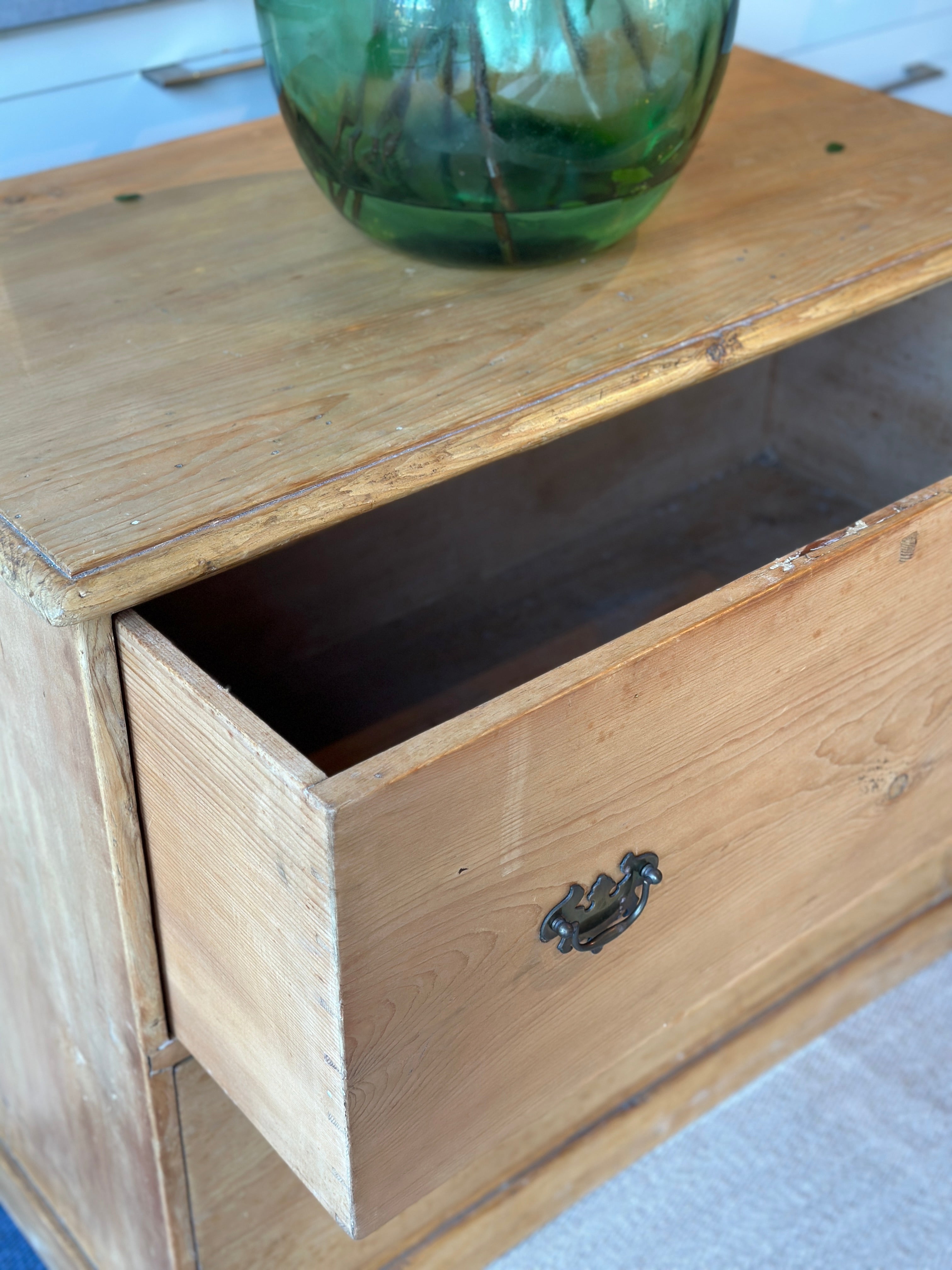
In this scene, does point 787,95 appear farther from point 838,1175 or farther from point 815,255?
point 838,1175

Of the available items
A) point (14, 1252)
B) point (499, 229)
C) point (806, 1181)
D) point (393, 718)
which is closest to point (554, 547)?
point (393, 718)

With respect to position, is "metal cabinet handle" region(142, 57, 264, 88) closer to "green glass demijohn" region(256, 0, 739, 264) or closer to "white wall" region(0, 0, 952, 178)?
"white wall" region(0, 0, 952, 178)

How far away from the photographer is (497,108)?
1.85 ft

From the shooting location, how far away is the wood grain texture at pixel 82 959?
49cm

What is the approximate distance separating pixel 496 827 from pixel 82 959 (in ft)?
0.80

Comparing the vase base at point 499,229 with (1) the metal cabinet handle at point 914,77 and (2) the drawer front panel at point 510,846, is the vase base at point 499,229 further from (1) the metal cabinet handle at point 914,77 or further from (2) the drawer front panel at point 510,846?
(1) the metal cabinet handle at point 914,77

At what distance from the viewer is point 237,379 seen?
55 cm

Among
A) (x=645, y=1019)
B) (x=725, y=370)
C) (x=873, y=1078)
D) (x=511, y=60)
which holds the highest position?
(x=511, y=60)

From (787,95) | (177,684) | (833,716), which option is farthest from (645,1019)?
(787,95)

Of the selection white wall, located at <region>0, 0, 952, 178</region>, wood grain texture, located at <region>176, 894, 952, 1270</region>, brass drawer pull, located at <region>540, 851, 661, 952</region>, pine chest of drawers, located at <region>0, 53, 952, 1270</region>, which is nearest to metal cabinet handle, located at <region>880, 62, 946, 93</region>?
pine chest of drawers, located at <region>0, 53, 952, 1270</region>

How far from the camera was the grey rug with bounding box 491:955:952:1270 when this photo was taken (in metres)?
0.78

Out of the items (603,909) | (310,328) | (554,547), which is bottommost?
(554,547)

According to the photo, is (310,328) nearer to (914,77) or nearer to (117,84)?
(117,84)

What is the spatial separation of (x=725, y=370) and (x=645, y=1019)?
0.96ft
